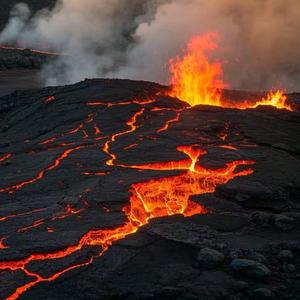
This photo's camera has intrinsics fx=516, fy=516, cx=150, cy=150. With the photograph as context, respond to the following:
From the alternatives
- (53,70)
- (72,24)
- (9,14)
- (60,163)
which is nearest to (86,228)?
(60,163)

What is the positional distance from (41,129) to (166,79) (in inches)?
504

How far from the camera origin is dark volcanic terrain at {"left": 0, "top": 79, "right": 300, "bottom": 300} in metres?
6.95

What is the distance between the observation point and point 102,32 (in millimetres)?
44688

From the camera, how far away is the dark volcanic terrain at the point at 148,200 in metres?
6.95

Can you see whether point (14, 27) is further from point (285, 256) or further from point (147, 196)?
point (285, 256)

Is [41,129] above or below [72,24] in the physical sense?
below

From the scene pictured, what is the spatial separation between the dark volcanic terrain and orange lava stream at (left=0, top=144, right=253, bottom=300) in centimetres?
2

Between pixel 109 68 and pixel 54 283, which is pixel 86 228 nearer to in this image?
pixel 54 283

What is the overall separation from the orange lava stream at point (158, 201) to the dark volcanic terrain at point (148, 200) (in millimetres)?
24

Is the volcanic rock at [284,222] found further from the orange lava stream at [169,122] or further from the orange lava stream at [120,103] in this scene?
the orange lava stream at [120,103]

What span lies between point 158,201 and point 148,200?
7.5 inches

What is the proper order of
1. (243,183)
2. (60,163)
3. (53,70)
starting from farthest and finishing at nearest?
(53,70) → (60,163) → (243,183)

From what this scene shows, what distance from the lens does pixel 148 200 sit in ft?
31.6

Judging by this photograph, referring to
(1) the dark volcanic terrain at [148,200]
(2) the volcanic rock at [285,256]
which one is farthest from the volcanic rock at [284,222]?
(2) the volcanic rock at [285,256]
